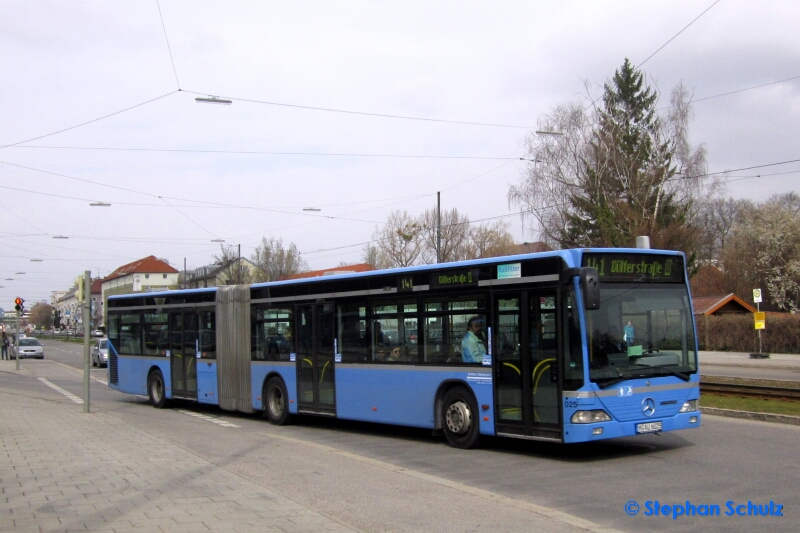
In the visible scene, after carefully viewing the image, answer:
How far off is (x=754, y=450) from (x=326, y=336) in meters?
7.50

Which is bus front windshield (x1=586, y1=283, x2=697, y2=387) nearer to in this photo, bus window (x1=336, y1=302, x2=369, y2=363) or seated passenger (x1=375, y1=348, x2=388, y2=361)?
seated passenger (x1=375, y1=348, x2=388, y2=361)

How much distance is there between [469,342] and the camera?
1197 cm

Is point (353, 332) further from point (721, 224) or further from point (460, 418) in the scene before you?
point (721, 224)

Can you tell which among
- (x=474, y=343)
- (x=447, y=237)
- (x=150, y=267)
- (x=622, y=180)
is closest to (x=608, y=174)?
(x=622, y=180)

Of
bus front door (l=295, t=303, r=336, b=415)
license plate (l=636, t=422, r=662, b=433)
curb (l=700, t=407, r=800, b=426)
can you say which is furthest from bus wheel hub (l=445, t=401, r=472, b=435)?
curb (l=700, t=407, r=800, b=426)

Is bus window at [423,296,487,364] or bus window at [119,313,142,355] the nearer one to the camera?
bus window at [423,296,487,364]

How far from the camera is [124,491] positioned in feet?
27.5

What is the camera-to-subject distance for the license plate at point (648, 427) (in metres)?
10.6

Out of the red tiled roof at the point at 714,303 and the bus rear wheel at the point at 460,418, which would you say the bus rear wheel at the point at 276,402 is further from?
the red tiled roof at the point at 714,303

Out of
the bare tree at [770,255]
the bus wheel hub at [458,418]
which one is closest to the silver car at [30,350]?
the bus wheel hub at [458,418]

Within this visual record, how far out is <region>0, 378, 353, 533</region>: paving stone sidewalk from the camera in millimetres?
6922

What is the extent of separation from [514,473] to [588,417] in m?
1.19

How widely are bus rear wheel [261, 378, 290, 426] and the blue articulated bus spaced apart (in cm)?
4

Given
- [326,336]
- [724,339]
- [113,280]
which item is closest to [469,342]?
[326,336]
